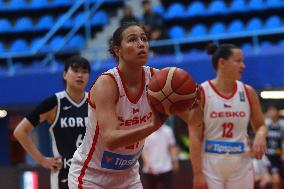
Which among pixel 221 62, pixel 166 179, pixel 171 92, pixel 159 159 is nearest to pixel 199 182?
pixel 221 62

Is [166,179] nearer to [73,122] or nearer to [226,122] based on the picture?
[226,122]

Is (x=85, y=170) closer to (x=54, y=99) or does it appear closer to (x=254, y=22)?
(x=54, y=99)

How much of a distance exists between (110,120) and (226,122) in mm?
2313

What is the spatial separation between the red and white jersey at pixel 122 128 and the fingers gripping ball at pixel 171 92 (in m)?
0.52

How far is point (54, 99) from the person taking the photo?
6.31m

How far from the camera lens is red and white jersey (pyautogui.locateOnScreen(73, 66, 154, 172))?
14.7 feet

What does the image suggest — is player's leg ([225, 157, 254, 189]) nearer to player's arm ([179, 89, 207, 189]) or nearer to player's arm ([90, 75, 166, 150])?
player's arm ([179, 89, 207, 189])

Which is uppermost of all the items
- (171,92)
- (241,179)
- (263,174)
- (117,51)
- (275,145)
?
(117,51)

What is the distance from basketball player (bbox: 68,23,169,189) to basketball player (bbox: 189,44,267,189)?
154 cm

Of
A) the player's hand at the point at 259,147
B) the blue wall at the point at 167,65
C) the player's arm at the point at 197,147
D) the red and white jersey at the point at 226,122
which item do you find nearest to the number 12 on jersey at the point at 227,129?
the red and white jersey at the point at 226,122

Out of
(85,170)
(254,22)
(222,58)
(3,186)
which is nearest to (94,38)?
(254,22)

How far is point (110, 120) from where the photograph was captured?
421 centimetres

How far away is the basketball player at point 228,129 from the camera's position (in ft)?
20.5

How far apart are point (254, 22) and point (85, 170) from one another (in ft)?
39.3
